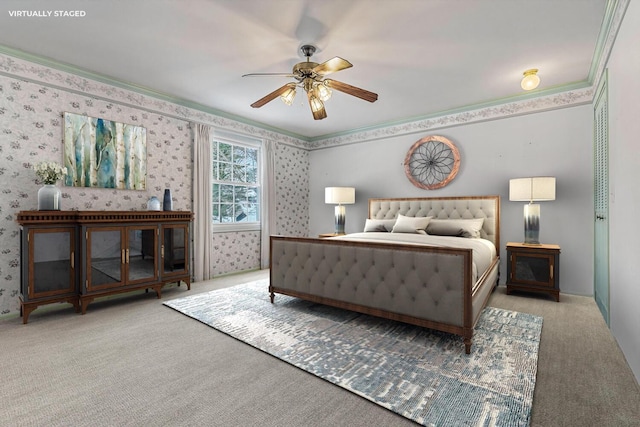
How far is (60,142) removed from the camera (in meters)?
3.33

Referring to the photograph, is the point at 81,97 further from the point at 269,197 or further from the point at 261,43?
the point at 269,197

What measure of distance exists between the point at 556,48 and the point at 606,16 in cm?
50

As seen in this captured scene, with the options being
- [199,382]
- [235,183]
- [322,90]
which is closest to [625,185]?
[322,90]

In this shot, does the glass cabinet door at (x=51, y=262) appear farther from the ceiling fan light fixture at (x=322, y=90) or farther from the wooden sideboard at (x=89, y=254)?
the ceiling fan light fixture at (x=322, y=90)

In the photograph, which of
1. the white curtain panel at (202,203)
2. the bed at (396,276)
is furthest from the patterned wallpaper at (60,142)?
the bed at (396,276)

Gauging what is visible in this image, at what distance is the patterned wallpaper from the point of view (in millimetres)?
3023

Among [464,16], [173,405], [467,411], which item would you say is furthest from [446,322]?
[464,16]

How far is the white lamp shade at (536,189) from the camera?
3625 millimetres

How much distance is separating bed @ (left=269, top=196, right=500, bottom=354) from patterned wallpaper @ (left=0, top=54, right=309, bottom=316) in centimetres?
195

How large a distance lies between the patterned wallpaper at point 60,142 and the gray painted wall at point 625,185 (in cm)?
469

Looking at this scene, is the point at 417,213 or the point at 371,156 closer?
the point at 417,213

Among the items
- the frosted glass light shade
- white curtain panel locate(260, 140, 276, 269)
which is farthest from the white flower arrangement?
the frosted glass light shade

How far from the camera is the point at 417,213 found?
16.3 feet

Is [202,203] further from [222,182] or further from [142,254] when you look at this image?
[142,254]
